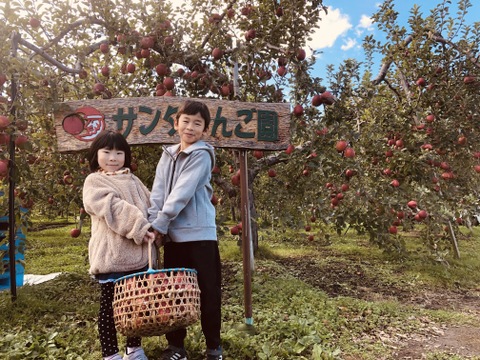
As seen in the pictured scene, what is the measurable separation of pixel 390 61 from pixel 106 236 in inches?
233

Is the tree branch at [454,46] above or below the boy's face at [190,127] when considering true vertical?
above

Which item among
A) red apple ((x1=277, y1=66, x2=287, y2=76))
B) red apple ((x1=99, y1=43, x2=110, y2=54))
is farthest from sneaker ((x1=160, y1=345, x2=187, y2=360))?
red apple ((x1=99, y1=43, x2=110, y2=54))

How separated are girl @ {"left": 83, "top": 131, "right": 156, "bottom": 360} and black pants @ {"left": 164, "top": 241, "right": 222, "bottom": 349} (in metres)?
0.18

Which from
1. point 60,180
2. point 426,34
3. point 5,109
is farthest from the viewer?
point 426,34

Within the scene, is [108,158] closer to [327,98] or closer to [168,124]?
[168,124]

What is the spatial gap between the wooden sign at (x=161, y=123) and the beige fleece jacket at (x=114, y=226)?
778 mm

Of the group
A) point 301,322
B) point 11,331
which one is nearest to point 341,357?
point 301,322

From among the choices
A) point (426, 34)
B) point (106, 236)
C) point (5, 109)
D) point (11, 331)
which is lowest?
point (11, 331)

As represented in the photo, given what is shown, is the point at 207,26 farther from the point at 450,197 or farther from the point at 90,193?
the point at 450,197

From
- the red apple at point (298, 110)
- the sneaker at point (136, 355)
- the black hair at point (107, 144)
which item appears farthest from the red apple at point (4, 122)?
the red apple at point (298, 110)

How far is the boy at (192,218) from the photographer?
2.15 metres

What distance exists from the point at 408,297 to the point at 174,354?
3.46 metres

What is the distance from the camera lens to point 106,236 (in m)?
2.06

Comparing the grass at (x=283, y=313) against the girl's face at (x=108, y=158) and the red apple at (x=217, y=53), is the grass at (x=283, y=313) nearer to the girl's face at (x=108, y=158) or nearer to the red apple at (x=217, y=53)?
the girl's face at (x=108, y=158)
